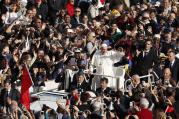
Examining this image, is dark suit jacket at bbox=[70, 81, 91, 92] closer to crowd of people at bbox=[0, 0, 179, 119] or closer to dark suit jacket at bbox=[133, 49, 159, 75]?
crowd of people at bbox=[0, 0, 179, 119]

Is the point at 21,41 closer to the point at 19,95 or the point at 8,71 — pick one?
the point at 8,71

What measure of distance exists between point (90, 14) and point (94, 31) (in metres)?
2.60

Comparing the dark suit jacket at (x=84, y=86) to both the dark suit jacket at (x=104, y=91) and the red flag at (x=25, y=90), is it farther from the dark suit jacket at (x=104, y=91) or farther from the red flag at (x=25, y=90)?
the red flag at (x=25, y=90)

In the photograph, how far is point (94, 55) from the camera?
83.4 feet

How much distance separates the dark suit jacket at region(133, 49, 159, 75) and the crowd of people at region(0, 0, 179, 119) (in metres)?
0.03

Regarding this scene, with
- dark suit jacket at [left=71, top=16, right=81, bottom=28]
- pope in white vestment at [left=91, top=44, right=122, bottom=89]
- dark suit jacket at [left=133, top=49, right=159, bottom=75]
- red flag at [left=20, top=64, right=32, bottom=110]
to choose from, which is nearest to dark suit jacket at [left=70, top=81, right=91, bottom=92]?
pope in white vestment at [left=91, top=44, right=122, bottom=89]

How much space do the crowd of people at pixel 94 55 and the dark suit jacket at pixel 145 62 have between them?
0.08 ft

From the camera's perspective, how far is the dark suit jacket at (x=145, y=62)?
24906 mm

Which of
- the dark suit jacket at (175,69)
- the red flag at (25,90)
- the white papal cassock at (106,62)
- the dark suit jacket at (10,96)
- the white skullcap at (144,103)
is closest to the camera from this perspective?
the white skullcap at (144,103)

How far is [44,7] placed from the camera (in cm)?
2958

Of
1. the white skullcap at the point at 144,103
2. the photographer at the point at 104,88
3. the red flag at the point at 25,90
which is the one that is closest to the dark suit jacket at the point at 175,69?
the photographer at the point at 104,88

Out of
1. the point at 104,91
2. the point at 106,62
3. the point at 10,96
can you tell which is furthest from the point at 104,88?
the point at 10,96

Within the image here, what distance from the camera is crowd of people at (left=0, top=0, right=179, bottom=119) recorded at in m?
22.2

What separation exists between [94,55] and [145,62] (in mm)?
1368
